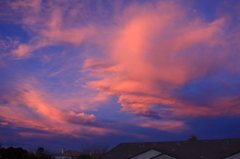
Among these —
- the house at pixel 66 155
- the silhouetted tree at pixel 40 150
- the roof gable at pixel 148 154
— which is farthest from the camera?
the house at pixel 66 155

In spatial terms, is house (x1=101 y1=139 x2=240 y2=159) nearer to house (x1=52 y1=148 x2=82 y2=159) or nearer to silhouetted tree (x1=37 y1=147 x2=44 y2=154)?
silhouetted tree (x1=37 y1=147 x2=44 y2=154)

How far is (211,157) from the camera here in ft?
120

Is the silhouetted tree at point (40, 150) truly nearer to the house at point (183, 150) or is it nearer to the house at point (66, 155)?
the house at point (66, 155)

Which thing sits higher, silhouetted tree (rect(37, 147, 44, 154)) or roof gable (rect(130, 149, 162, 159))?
silhouetted tree (rect(37, 147, 44, 154))

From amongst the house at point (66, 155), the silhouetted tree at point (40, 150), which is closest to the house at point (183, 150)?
the silhouetted tree at point (40, 150)

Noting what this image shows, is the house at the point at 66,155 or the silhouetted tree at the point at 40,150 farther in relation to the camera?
the house at the point at 66,155

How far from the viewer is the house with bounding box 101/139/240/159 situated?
37000mm

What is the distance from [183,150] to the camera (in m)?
41.1

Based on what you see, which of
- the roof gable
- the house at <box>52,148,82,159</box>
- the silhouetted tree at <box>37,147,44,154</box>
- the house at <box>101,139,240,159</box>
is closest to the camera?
the house at <box>101,139,240,159</box>

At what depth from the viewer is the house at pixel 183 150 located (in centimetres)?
3700

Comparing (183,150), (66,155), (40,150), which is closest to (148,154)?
(183,150)

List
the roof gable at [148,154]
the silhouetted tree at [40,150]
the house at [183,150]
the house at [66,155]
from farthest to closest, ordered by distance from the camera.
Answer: the house at [66,155], the silhouetted tree at [40,150], the roof gable at [148,154], the house at [183,150]

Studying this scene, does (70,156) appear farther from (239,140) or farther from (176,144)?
(239,140)

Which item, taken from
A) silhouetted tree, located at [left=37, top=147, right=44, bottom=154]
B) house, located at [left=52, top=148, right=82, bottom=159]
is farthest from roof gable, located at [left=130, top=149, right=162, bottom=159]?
house, located at [left=52, top=148, right=82, bottom=159]
